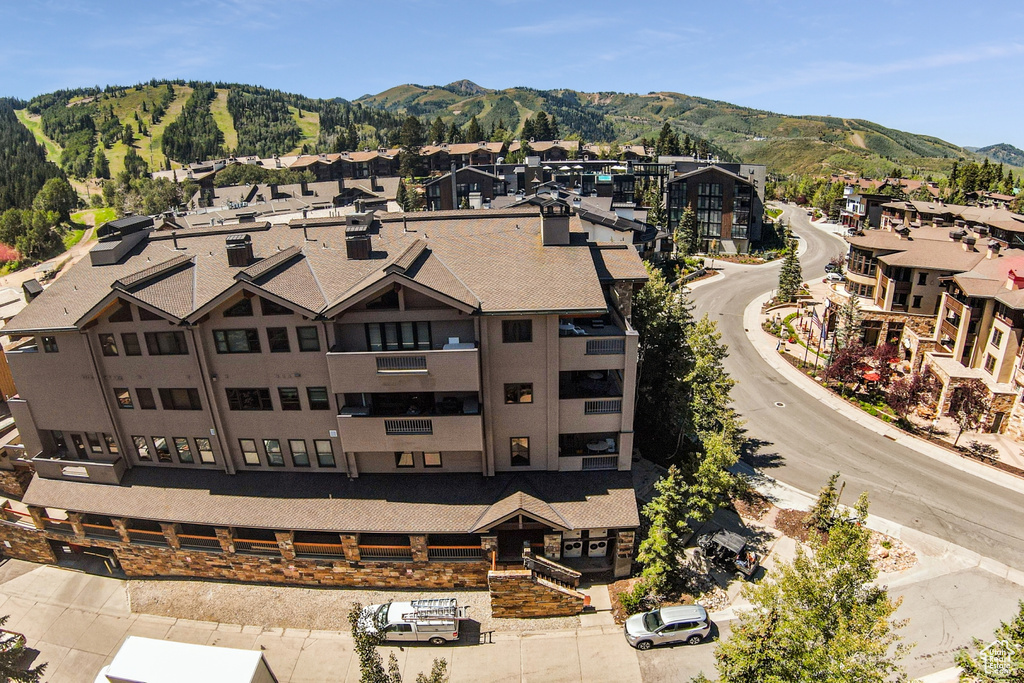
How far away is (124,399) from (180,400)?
11.5ft

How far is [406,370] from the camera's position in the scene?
27.7 meters

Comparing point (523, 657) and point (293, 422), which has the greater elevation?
point (293, 422)

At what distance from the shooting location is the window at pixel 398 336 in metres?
28.8

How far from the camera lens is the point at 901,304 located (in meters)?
55.1

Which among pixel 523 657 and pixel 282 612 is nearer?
pixel 523 657

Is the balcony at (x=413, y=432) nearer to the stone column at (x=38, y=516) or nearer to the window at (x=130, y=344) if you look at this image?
the window at (x=130, y=344)

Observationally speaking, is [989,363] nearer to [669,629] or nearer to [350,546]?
[669,629]

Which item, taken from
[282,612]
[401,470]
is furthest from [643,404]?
[282,612]

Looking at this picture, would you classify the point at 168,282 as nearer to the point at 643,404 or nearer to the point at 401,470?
the point at 401,470

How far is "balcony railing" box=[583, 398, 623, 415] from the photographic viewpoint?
29.6 metres

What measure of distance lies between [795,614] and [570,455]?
44.0 feet

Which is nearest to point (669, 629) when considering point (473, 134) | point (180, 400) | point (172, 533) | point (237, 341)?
point (237, 341)

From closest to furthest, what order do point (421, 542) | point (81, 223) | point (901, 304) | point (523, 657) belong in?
point (523, 657) < point (421, 542) < point (901, 304) < point (81, 223)

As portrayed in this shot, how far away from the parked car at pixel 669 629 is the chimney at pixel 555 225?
2019 centimetres
